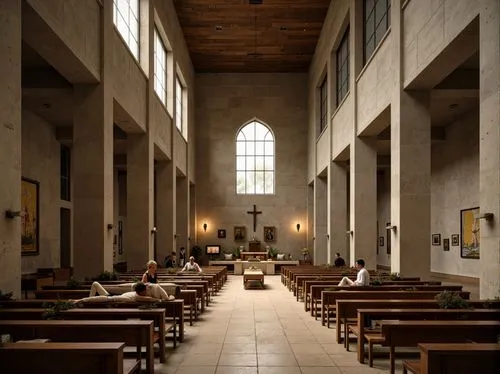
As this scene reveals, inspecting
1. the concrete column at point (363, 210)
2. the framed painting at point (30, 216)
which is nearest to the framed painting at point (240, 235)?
the concrete column at point (363, 210)

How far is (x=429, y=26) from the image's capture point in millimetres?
11352

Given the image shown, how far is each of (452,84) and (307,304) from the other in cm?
706

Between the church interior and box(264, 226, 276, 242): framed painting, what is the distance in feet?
0.40

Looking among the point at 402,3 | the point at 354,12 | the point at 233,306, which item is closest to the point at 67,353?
the point at 233,306

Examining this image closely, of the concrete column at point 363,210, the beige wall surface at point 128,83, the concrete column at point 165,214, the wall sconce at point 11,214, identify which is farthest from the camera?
the concrete column at point 165,214

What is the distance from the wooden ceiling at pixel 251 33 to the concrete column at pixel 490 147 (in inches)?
599

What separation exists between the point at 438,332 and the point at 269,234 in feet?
81.9

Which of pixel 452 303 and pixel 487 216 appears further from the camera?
pixel 487 216

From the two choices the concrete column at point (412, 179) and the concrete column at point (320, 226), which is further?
the concrete column at point (320, 226)

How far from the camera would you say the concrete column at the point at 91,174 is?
42.2 ft

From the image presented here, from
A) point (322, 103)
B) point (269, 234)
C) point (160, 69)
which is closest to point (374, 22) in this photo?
point (160, 69)

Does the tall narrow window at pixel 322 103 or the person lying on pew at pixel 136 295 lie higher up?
the tall narrow window at pixel 322 103

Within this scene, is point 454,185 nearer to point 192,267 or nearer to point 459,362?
point 192,267

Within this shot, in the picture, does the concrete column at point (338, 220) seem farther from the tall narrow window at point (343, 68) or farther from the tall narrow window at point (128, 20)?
the tall narrow window at point (128, 20)
